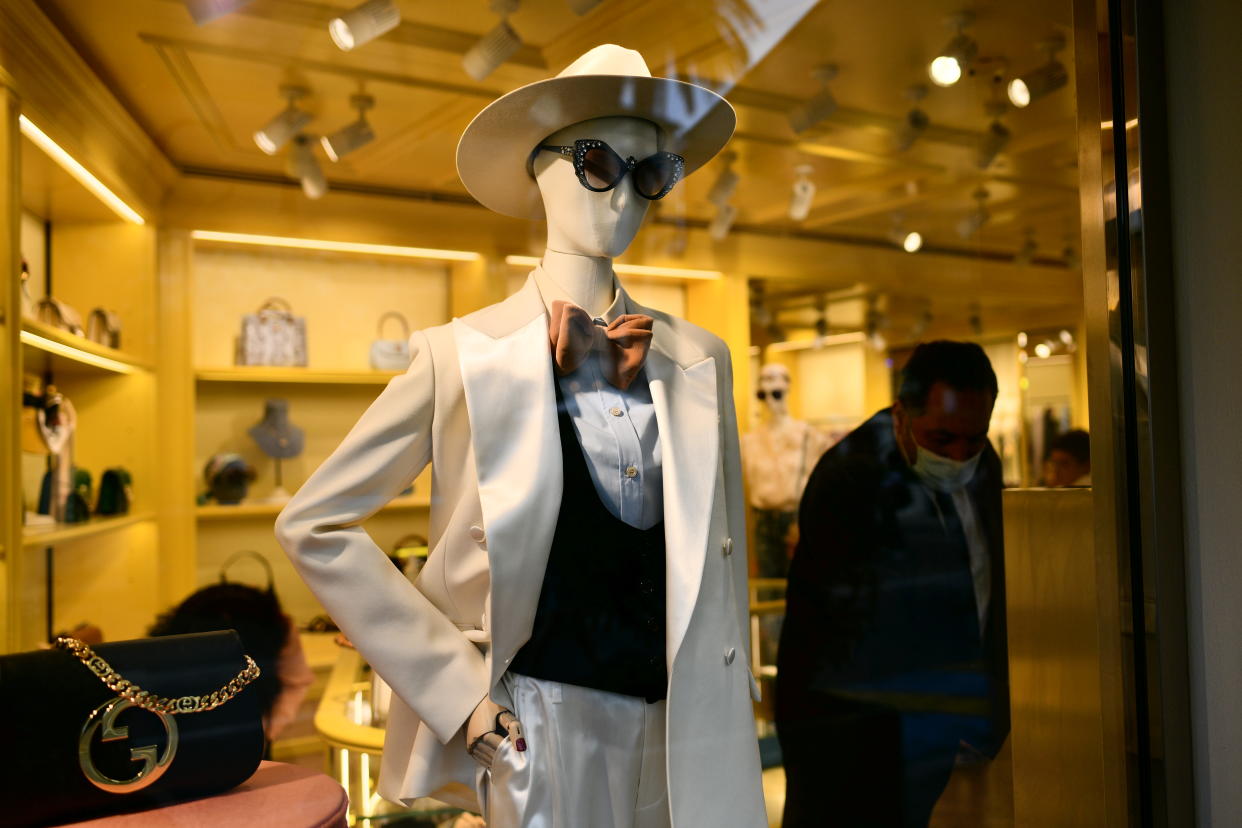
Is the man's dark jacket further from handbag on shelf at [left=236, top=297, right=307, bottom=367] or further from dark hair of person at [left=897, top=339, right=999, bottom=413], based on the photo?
handbag on shelf at [left=236, top=297, right=307, bottom=367]

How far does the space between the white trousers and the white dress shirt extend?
0.24 meters

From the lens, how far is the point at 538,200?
54.6 inches

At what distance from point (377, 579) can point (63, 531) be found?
0.54 meters

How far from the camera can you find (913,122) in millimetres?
2227

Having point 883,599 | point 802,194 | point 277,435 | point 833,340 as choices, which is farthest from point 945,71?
point 277,435

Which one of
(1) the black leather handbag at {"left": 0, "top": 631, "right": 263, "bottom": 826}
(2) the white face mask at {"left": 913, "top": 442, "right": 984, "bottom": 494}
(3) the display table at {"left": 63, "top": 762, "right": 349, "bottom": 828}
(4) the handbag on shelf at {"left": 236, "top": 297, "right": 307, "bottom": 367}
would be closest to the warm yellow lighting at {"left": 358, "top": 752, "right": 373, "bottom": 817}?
(3) the display table at {"left": 63, "top": 762, "right": 349, "bottom": 828}

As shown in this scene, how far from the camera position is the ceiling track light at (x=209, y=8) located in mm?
1542

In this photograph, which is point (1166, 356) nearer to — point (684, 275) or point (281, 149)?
point (684, 275)

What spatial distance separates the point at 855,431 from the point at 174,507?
1346 mm

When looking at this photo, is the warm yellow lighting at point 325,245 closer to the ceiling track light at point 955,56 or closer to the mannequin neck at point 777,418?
the mannequin neck at point 777,418

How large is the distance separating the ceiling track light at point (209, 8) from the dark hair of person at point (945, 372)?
1436mm

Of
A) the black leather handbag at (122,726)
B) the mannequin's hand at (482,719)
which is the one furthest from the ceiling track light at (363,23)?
the mannequin's hand at (482,719)

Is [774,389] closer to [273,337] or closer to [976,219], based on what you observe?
[976,219]

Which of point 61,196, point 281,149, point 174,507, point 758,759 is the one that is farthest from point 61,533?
point 758,759
